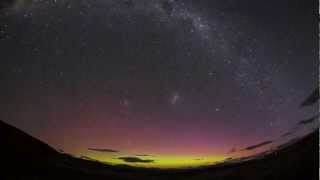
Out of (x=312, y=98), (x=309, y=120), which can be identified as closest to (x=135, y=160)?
(x=309, y=120)

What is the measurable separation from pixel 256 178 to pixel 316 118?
2.59m

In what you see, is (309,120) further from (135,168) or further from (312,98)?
(135,168)

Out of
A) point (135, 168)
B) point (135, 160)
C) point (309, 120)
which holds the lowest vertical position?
point (135, 168)

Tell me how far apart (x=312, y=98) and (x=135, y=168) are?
578 centimetres

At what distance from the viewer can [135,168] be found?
11.4 meters

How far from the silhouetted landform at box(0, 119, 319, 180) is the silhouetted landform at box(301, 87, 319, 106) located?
0.92m

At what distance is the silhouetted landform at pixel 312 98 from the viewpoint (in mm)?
11023

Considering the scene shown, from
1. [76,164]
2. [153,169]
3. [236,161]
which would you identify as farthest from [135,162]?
A: [236,161]

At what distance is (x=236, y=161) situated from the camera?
465 inches

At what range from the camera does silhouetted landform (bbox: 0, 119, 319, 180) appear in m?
10.6

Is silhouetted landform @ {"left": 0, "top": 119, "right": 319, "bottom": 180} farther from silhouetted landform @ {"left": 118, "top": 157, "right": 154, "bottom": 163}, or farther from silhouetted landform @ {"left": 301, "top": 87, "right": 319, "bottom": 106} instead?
silhouetted landform @ {"left": 301, "top": 87, "right": 319, "bottom": 106}

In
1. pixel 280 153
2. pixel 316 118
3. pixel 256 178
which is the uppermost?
pixel 316 118

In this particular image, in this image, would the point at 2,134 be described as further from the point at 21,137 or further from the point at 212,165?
the point at 212,165

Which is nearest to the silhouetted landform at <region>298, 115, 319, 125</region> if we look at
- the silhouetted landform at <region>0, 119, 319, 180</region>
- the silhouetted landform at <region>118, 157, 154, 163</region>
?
the silhouetted landform at <region>0, 119, 319, 180</region>
